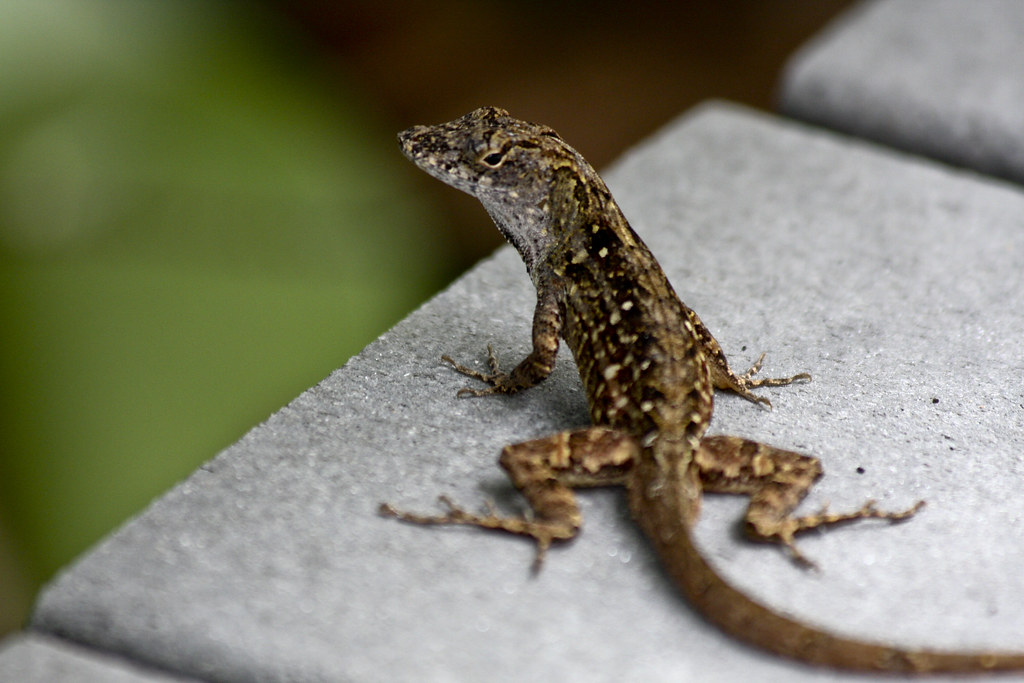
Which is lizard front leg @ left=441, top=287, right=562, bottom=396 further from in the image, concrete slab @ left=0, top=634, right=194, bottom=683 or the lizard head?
concrete slab @ left=0, top=634, right=194, bottom=683

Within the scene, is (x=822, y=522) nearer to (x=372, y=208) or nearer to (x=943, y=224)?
(x=943, y=224)

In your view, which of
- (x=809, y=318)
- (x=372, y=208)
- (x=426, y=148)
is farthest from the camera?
(x=372, y=208)

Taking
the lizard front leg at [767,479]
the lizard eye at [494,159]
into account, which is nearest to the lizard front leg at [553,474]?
the lizard front leg at [767,479]

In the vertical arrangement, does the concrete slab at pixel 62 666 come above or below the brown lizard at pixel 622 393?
below

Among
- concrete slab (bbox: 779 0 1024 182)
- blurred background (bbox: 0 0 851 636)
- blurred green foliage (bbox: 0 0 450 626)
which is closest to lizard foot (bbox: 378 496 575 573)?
blurred background (bbox: 0 0 851 636)

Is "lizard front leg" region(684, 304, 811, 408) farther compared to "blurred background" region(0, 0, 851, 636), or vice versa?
"blurred background" region(0, 0, 851, 636)

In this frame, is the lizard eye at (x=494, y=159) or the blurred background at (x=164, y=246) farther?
the blurred background at (x=164, y=246)

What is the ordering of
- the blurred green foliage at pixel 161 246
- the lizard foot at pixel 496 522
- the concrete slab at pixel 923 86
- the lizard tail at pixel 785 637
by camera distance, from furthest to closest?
the concrete slab at pixel 923 86, the blurred green foliage at pixel 161 246, the lizard foot at pixel 496 522, the lizard tail at pixel 785 637

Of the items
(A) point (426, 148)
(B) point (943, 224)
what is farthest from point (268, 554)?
(B) point (943, 224)

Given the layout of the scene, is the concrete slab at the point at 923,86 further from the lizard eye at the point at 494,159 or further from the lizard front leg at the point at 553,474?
the lizard front leg at the point at 553,474
